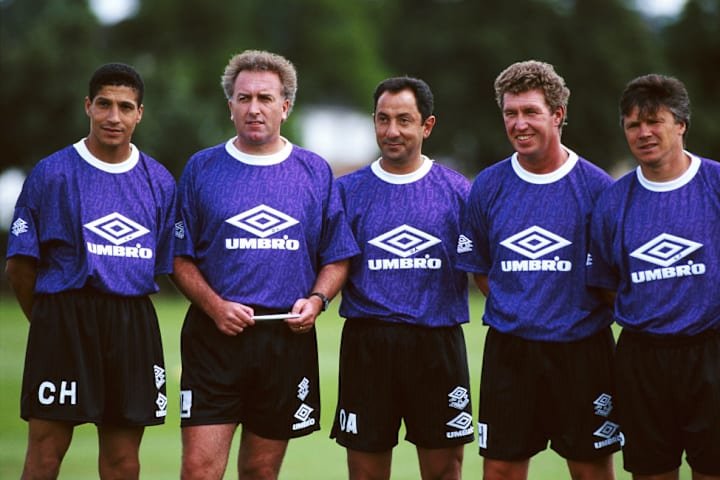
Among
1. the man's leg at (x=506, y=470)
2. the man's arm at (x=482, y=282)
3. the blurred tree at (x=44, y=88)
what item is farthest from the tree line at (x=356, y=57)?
the man's leg at (x=506, y=470)

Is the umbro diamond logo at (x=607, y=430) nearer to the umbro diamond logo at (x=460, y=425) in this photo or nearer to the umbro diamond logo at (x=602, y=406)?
the umbro diamond logo at (x=602, y=406)

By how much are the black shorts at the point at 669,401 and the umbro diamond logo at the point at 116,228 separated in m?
2.81

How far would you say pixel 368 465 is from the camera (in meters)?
6.89

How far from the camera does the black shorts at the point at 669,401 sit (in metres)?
6.04

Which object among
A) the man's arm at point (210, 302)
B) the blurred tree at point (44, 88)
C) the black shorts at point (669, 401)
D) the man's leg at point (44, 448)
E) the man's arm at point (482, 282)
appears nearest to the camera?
the black shorts at point (669, 401)

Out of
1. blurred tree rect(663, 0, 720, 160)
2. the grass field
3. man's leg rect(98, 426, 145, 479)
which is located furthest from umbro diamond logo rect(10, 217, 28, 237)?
blurred tree rect(663, 0, 720, 160)

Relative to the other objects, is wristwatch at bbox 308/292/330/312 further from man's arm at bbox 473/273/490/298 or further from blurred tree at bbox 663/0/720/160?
blurred tree at bbox 663/0/720/160

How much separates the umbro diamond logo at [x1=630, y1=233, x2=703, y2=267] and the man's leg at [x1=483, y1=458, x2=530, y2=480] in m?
1.38

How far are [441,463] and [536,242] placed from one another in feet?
4.82

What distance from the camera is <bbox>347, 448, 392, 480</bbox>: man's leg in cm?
689

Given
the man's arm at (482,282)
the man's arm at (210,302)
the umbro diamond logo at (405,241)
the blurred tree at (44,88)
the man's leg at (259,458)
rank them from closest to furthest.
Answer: the man's arm at (210,302), the man's leg at (259,458), the man's arm at (482,282), the umbro diamond logo at (405,241), the blurred tree at (44,88)

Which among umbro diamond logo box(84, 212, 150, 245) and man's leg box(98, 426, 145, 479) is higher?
umbro diamond logo box(84, 212, 150, 245)

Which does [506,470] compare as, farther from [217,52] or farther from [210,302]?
[217,52]

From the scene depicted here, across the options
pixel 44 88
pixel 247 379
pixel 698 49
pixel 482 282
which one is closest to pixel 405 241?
pixel 482 282
